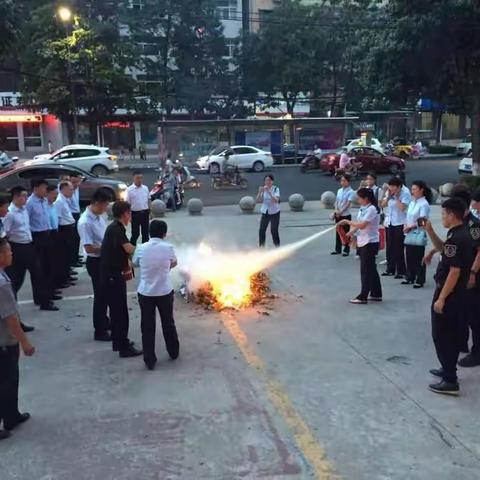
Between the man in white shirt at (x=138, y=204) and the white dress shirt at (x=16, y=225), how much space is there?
439cm

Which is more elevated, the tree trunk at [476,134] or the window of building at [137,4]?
the window of building at [137,4]

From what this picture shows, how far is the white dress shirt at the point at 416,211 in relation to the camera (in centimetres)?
812

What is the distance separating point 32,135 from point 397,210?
143 ft

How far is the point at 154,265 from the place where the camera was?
5676 mm

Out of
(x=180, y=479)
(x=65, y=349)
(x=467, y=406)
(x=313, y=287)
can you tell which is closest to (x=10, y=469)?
(x=180, y=479)

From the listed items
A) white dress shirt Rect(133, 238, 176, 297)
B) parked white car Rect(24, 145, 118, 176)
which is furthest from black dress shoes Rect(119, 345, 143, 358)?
parked white car Rect(24, 145, 118, 176)

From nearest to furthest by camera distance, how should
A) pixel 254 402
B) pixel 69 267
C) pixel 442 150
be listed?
pixel 254 402 → pixel 69 267 → pixel 442 150

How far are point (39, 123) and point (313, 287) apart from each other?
42896 mm

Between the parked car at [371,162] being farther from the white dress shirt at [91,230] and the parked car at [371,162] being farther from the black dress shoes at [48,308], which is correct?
the white dress shirt at [91,230]

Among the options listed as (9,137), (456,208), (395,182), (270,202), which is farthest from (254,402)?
(9,137)

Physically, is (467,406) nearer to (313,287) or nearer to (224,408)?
(224,408)

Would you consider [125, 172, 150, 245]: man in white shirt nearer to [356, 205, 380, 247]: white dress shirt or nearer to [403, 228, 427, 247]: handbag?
[356, 205, 380, 247]: white dress shirt

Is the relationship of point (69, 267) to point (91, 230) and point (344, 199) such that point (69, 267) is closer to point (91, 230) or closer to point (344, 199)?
point (91, 230)

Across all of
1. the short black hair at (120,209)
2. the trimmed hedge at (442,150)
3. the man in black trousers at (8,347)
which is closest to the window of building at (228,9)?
the trimmed hedge at (442,150)
